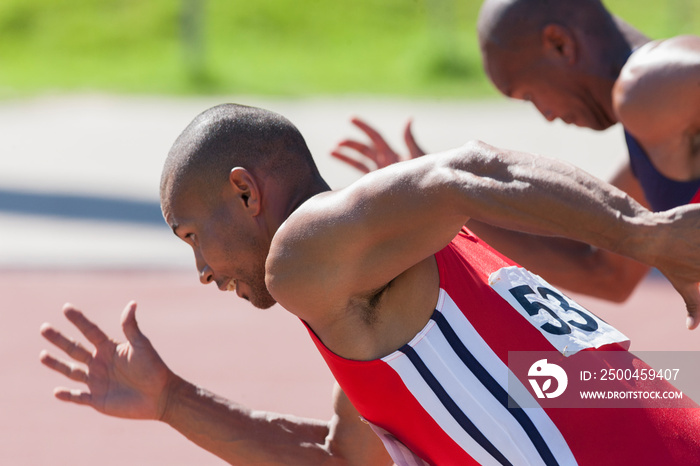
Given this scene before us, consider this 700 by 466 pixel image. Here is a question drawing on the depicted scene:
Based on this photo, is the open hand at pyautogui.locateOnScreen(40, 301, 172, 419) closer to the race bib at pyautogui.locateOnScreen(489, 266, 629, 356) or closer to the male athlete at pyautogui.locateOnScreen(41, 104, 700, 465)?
the male athlete at pyautogui.locateOnScreen(41, 104, 700, 465)

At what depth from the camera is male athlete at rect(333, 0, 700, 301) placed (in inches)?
133

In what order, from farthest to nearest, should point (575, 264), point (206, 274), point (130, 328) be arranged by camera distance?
point (575, 264) < point (130, 328) < point (206, 274)

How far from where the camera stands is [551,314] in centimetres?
→ 245

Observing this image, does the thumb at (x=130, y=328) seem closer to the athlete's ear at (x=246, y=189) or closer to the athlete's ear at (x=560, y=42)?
the athlete's ear at (x=246, y=189)

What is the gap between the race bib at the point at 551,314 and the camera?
7.85 ft

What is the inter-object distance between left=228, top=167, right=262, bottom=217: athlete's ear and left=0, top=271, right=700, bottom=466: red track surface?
3006 millimetres

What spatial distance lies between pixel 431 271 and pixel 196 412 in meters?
1.07

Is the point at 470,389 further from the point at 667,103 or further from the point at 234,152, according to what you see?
the point at 667,103

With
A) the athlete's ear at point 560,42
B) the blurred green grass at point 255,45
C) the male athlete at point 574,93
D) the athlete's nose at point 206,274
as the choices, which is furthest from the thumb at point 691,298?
the blurred green grass at point 255,45

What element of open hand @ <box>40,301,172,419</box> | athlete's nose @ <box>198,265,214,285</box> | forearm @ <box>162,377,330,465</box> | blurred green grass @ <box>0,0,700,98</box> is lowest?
forearm @ <box>162,377,330,465</box>

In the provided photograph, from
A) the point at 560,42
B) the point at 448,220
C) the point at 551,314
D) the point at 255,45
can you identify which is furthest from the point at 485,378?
the point at 255,45

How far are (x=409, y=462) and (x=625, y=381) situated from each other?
0.53m

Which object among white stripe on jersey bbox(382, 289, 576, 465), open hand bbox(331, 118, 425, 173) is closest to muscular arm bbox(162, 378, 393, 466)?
white stripe on jersey bbox(382, 289, 576, 465)

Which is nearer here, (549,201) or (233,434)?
(549,201)
